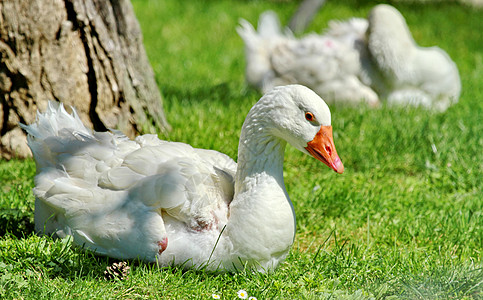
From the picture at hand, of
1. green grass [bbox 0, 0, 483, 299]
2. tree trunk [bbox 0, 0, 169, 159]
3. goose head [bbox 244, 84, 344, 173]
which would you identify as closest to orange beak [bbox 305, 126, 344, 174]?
goose head [bbox 244, 84, 344, 173]

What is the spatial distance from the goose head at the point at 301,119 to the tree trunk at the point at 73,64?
5.89ft

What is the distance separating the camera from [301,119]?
10.4 ft

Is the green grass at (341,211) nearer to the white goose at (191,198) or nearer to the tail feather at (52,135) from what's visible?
the white goose at (191,198)

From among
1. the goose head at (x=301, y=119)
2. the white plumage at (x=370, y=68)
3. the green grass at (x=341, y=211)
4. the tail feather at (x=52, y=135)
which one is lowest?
the green grass at (x=341, y=211)

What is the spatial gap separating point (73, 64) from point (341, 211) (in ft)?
7.72

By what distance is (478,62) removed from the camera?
27.0 ft

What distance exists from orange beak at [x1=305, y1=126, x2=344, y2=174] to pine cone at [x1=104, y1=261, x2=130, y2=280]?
1.23m

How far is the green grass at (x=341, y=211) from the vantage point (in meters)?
3.11

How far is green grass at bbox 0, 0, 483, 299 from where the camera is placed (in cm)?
311

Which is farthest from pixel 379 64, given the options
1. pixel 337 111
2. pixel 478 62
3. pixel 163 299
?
pixel 163 299

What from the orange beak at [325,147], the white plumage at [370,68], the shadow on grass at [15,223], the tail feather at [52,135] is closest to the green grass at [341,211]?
the shadow on grass at [15,223]

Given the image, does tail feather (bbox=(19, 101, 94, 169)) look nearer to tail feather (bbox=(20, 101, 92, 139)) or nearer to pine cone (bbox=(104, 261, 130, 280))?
tail feather (bbox=(20, 101, 92, 139))

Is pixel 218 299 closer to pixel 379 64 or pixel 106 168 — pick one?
pixel 106 168

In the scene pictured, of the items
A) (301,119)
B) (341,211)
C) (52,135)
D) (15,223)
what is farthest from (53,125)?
(341,211)
